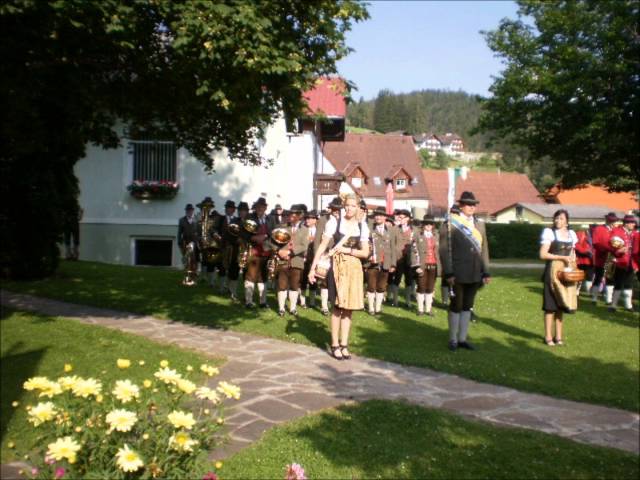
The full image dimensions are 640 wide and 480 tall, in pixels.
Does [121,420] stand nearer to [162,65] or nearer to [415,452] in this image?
[415,452]

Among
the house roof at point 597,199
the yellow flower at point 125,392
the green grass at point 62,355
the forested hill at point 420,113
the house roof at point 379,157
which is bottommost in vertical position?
the green grass at point 62,355

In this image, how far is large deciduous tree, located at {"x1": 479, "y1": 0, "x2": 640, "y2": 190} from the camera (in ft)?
62.2

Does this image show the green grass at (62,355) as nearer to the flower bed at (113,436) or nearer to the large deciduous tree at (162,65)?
the large deciduous tree at (162,65)

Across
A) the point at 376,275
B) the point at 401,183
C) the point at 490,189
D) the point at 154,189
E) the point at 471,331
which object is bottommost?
the point at 471,331

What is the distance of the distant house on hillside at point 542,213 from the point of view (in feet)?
218

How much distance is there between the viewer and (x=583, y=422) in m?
6.49

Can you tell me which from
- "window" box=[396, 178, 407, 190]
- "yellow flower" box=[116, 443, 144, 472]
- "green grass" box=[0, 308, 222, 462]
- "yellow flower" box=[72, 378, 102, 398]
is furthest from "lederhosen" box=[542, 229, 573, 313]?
"window" box=[396, 178, 407, 190]

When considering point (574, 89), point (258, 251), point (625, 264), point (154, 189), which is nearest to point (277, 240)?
point (258, 251)

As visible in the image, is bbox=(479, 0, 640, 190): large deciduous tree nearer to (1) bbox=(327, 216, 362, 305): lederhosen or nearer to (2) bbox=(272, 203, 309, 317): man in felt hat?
(2) bbox=(272, 203, 309, 317): man in felt hat

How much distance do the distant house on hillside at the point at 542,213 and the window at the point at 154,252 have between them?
49.8 metres

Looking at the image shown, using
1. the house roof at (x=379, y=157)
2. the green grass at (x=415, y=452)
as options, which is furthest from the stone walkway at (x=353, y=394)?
the house roof at (x=379, y=157)

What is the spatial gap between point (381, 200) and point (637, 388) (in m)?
47.7

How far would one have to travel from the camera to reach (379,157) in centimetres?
5972

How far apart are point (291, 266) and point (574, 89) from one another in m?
12.2
